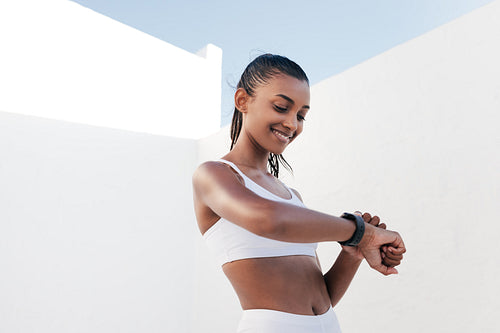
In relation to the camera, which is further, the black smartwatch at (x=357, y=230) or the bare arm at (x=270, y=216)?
the black smartwatch at (x=357, y=230)

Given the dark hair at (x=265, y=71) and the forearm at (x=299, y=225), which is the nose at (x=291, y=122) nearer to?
the dark hair at (x=265, y=71)

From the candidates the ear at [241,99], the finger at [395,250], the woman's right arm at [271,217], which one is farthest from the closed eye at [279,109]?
the finger at [395,250]

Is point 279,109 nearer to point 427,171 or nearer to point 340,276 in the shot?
point 340,276

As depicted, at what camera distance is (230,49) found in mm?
6672

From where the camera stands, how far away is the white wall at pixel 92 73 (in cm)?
425

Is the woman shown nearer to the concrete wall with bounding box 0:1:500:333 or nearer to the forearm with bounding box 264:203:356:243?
A: the forearm with bounding box 264:203:356:243

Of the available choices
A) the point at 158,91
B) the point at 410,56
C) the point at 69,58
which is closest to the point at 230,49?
the point at 158,91

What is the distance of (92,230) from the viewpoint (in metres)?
4.41

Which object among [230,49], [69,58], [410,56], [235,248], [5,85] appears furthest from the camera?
[230,49]

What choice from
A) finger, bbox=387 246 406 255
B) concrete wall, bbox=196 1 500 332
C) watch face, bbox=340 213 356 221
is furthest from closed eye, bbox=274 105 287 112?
concrete wall, bbox=196 1 500 332

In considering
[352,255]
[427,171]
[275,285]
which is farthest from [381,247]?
[427,171]

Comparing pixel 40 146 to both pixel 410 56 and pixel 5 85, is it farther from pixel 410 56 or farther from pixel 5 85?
pixel 410 56

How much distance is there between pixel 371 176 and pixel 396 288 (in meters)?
0.77

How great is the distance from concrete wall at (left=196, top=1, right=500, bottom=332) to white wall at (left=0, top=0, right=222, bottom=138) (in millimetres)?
2543
